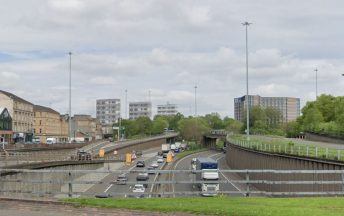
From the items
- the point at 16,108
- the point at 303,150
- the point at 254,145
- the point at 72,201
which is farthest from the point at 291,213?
the point at 16,108

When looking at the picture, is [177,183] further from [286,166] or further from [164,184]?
[286,166]

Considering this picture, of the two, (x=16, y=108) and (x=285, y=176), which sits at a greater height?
(x=16, y=108)

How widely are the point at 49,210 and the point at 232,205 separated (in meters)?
5.31

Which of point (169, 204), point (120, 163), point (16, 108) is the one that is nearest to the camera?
point (169, 204)

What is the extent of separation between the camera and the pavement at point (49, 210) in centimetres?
1552

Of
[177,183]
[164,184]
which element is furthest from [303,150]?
[177,183]

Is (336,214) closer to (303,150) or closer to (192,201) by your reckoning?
(192,201)

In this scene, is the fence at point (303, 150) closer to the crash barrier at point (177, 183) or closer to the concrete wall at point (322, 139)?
the crash barrier at point (177, 183)

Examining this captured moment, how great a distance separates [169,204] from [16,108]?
169373 millimetres

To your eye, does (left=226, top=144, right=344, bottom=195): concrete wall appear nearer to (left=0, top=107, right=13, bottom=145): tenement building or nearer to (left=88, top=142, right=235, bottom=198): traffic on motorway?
(left=88, top=142, right=235, bottom=198): traffic on motorway

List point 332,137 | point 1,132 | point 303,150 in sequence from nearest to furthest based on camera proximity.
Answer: point 303,150 → point 332,137 → point 1,132

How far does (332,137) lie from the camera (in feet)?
291

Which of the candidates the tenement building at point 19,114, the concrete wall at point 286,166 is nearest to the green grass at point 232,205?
the concrete wall at point 286,166

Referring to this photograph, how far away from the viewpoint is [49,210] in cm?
1653
